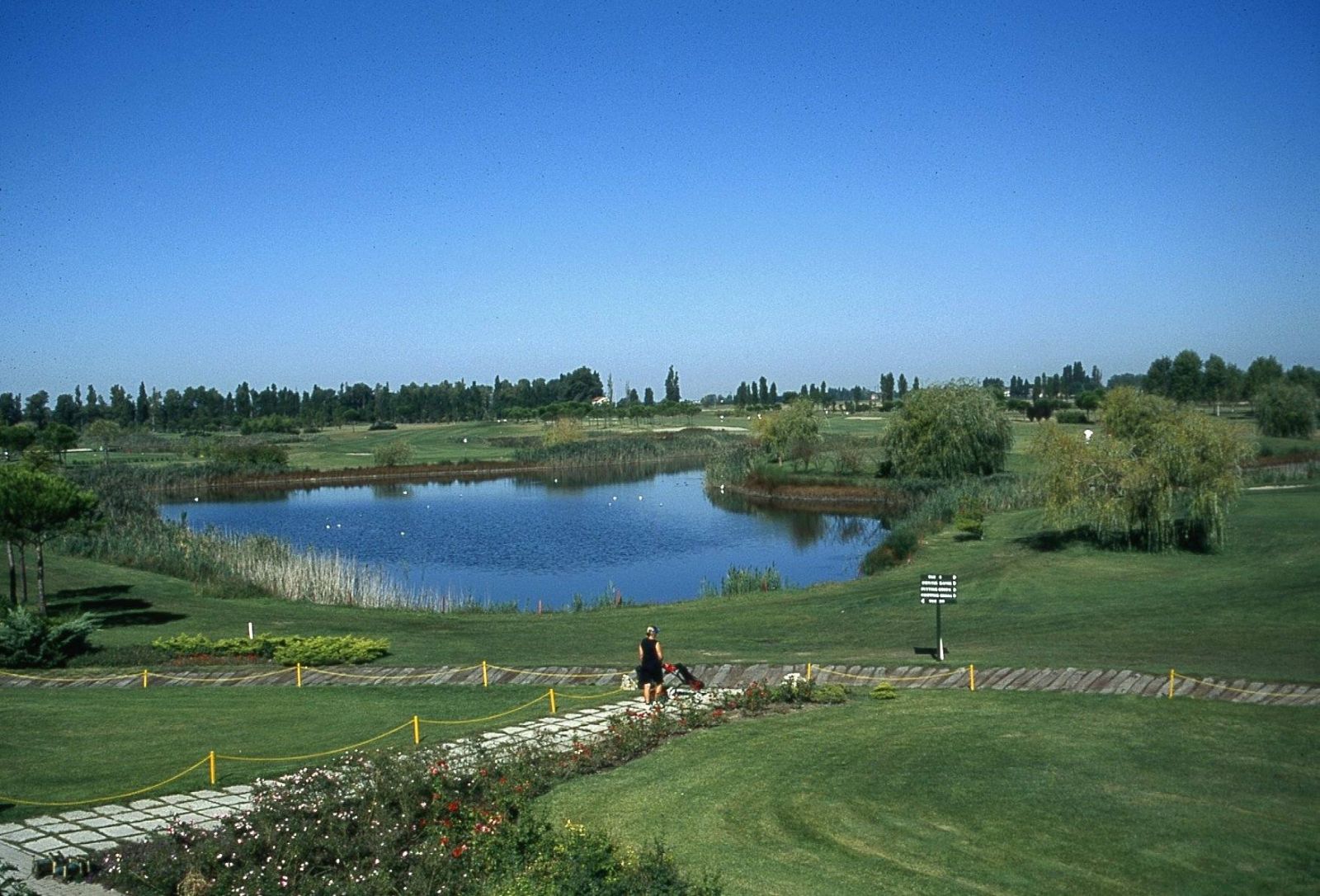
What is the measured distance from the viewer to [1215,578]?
83.7 feet

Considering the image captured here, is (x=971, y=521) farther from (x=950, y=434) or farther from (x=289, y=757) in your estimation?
(x=289, y=757)

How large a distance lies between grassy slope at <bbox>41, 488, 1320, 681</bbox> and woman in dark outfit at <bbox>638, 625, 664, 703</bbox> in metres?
3.34

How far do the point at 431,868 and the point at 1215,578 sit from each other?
22323 mm

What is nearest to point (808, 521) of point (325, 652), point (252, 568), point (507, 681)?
point (252, 568)

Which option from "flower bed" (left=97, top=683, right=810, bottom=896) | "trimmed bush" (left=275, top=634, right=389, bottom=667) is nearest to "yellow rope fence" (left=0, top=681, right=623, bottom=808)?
"flower bed" (left=97, top=683, right=810, bottom=896)

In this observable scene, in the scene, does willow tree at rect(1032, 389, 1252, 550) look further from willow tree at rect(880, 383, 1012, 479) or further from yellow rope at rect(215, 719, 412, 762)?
yellow rope at rect(215, 719, 412, 762)

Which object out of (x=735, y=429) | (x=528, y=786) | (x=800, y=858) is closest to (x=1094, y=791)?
(x=800, y=858)

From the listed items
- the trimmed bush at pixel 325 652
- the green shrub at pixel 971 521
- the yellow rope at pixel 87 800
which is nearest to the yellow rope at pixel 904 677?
the trimmed bush at pixel 325 652

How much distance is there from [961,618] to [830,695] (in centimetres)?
960

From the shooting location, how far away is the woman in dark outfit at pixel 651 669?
49.8 ft

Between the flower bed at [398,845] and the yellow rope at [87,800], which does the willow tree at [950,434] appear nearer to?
the flower bed at [398,845]

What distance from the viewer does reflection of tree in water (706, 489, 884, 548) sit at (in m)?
50.3

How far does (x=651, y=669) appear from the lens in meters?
15.2

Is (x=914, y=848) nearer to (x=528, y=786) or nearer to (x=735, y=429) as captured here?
(x=528, y=786)
